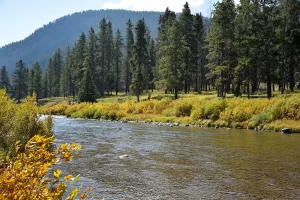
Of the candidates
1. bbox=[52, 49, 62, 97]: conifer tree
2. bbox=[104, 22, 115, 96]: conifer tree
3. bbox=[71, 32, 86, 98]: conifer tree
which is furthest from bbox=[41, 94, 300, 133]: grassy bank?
bbox=[52, 49, 62, 97]: conifer tree

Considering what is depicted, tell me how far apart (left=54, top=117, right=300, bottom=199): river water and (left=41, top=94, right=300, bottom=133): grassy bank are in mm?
5883

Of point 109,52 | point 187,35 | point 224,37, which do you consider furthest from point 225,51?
point 109,52

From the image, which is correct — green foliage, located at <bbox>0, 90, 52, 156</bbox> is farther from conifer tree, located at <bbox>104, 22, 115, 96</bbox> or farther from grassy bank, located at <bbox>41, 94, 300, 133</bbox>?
conifer tree, located at <bbox>104, 22, 115, 96</bbox>

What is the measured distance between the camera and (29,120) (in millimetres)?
13234

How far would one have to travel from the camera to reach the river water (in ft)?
30.4

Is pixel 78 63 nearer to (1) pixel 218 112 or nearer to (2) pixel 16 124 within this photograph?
(1) pixel 218 112

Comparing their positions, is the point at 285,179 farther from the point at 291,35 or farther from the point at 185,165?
the point at 291,35

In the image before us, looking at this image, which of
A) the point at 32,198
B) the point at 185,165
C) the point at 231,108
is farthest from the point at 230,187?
the point at 231,108

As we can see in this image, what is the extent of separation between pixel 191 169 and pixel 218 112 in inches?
796

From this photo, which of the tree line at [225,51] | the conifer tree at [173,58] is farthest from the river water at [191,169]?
the conifer tree at [173,58]

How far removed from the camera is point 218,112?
3158 centimetres

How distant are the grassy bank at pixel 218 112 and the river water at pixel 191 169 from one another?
5883 mm

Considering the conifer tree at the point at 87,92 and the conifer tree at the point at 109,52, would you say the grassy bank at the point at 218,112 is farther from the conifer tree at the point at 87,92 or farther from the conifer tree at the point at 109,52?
the conifer tree at the point at 109,52

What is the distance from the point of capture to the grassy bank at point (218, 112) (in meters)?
26.7
